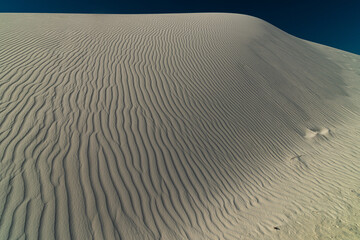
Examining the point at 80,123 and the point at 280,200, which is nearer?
the point at 280,200

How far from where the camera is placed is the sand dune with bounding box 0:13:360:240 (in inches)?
134

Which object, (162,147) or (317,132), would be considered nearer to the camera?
(162,147)

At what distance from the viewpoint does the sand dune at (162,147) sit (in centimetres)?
341

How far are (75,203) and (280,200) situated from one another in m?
3.86

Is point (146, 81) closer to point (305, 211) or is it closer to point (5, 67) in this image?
point (5, 67)

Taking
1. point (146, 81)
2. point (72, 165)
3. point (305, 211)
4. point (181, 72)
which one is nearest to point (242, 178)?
point (305, 211)

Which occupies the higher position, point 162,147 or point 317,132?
point 162,147

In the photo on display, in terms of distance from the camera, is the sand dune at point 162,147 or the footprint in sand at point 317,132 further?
the footprint in sand at point 317,132

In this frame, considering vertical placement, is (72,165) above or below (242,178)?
above

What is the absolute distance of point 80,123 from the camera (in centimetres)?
462

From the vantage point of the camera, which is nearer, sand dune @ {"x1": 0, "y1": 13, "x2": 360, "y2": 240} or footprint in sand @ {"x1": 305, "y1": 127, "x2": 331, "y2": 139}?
sand dune @ {"x1": 0, "y1": 13, "x2": 360, "y2": 240}

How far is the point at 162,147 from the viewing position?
15.5 feet

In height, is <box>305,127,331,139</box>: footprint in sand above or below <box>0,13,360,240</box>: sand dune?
below

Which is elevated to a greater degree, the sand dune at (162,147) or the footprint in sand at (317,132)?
the sand dune at (162,147)
